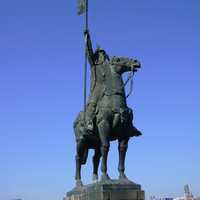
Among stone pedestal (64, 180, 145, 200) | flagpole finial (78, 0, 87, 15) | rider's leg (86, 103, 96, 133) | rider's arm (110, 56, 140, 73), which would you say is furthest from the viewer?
flagpole finial (78, 0, 87, 15)

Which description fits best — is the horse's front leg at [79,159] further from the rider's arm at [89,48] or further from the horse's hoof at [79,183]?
the rider's arm at [89,48]

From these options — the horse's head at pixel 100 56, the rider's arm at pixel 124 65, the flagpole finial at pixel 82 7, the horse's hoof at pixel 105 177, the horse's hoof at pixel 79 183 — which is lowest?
Result: the horse's hoof at pixel 105 177

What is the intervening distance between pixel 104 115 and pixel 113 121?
1.07 feet

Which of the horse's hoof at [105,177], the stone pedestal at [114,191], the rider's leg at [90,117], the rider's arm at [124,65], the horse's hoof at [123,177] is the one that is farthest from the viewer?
the rider's arm at [124,65]

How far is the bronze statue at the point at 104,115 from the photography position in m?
13.7

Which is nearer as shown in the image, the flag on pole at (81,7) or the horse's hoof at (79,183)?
the horse's hoof at (79,183)

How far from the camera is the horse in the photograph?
1368cm

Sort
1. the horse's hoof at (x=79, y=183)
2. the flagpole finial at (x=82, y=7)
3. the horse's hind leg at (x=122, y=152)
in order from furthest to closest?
the flagpole finial at (x=82, y=7) < the horse's hoof at (x=79, y=183) < the horse's hind leg at (x=122, y=152)

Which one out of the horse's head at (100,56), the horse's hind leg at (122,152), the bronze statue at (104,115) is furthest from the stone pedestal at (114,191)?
the horse's head at (100,56)

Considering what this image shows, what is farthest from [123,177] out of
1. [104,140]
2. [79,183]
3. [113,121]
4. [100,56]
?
[100,56]

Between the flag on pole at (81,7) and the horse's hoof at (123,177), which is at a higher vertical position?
the flag on pole at (81,7)

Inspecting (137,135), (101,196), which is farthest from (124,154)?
(101,196)

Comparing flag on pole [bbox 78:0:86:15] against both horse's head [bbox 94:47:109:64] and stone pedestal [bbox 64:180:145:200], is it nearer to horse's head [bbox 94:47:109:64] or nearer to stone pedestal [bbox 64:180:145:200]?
horse's head [bbox 94:47:109:64]

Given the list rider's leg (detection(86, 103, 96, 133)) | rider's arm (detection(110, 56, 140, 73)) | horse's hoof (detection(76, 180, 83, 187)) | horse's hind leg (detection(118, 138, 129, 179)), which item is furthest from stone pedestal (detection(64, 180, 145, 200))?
rider's arm (detection(110, 56, 140, 73))
